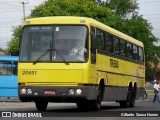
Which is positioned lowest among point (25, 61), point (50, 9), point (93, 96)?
point (93, 96)

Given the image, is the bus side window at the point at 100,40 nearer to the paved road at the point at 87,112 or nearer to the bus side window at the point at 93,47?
the bus side window at the point at 93,47

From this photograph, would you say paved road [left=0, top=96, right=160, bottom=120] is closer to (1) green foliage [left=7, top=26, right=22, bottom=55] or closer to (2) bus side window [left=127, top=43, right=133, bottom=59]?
(2) bus side window [left=127, top=43, right=133, bottom=59]

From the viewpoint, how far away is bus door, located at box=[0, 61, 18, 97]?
37062mm

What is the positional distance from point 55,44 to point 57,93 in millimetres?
1728

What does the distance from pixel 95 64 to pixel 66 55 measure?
1.37 m

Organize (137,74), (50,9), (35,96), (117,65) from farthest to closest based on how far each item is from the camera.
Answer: (50,9)
(137,74)
(117,65)
(35,96)

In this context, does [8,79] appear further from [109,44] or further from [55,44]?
[55,44]

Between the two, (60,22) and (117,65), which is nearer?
(60,22)

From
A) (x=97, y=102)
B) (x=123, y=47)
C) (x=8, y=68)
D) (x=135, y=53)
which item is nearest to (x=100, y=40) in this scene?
(x=97, y=102)

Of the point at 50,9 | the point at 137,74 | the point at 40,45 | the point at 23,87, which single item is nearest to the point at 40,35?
the point at 40,45

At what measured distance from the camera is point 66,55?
770 inches

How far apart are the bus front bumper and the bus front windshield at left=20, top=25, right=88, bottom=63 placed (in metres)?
0.96

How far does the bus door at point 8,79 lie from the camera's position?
3706 cm

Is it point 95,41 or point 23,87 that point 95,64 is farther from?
point 23,87
